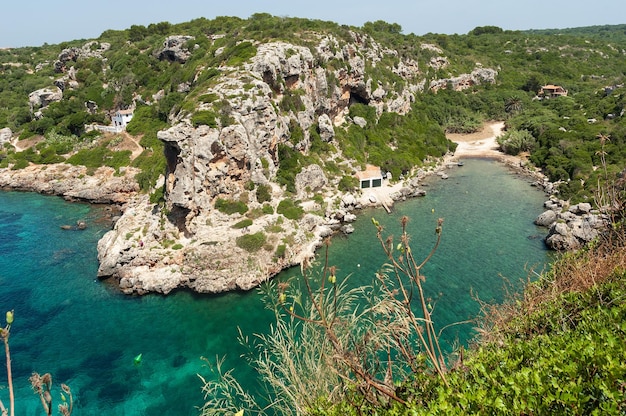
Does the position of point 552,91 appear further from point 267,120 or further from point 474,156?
point 267,120

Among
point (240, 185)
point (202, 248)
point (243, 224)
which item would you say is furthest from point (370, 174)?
point (202, 248)

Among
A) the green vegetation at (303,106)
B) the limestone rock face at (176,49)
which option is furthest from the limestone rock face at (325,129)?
the limestone rock face at (176,49)

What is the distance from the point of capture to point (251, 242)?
35219mm

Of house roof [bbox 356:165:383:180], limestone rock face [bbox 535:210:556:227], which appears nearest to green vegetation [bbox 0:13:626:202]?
house roof [bbox 356:165:383:180]

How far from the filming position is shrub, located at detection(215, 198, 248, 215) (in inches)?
1543

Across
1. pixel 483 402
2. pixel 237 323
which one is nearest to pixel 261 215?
pixel 237 323

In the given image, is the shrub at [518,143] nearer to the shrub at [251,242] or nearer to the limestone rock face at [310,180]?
the limestone rock face at [310,180]

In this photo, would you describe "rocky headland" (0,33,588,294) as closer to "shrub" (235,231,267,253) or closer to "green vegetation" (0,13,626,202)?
"shrub" (235,231,267,253)

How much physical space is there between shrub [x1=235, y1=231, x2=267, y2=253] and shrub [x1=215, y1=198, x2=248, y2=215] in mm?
4499

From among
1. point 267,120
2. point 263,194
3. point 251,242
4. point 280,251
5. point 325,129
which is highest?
point 267,120

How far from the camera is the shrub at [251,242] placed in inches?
1372

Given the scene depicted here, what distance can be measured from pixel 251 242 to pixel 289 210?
8.21 m

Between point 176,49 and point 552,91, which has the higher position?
point 176,49

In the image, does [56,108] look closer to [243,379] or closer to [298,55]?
[298,55]
